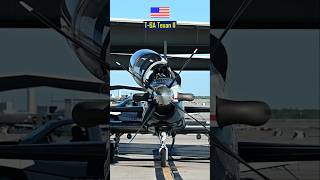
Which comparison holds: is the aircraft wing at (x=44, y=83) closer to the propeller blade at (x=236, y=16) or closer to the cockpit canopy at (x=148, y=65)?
the propeller blade at (x=236, y=16)

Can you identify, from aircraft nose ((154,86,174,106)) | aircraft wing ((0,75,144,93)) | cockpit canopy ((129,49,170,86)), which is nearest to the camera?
aircraft wing ((0,75,144,93))

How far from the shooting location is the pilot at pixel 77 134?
3.28 meters

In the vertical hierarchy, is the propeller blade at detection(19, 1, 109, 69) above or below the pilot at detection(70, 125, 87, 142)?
above

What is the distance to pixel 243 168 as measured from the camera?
132 inches

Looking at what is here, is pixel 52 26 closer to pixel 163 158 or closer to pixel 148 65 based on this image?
pixel 148 65

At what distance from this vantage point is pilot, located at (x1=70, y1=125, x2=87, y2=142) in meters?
3.28

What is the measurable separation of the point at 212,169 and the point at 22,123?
1372 mm

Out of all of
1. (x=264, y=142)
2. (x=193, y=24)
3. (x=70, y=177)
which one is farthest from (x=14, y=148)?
(x=193, y=24)

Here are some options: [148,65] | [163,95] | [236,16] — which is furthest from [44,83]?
[148,65]

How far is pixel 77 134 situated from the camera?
3.29 metres

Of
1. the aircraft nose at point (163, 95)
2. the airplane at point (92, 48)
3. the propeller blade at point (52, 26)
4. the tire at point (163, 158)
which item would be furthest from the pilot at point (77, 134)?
the tire at point (163, 158)

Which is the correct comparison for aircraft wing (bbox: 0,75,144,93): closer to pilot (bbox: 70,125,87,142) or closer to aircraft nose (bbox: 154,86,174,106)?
pilot (bbox: 70,125,87,142)

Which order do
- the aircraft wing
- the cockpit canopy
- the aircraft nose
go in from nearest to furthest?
1. the aircraft wing
2. the aircraft nose
3. the cockpit canopy

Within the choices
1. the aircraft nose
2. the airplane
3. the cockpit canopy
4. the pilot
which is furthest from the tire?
the pilot
